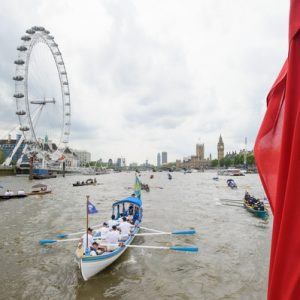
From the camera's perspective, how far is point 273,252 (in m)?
1.48

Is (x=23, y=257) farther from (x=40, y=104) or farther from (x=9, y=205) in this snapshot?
(x=40, y=104)

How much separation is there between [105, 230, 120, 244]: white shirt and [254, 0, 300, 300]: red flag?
53.5 ft

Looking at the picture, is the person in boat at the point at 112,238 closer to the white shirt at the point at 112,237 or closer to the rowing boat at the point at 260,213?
the white shirt at the point at 112,237

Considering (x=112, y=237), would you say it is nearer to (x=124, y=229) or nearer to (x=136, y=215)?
(x=124, y=229)

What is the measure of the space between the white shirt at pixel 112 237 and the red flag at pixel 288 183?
1630cm

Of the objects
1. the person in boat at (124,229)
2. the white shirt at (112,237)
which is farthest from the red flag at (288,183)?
the person in boat at (124,229)

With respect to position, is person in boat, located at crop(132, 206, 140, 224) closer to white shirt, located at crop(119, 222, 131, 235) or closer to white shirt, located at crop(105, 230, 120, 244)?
white shirt, located at crop(119, 222, 131, 235)

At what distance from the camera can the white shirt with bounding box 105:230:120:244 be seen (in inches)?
671

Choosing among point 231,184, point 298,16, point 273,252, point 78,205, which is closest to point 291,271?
point 273,252

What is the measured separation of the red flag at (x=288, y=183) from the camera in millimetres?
1316

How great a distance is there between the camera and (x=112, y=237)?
675 inches

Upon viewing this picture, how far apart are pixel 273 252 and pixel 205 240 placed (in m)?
23.0

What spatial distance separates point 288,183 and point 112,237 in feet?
55.0

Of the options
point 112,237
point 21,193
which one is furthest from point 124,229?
point 21,193
